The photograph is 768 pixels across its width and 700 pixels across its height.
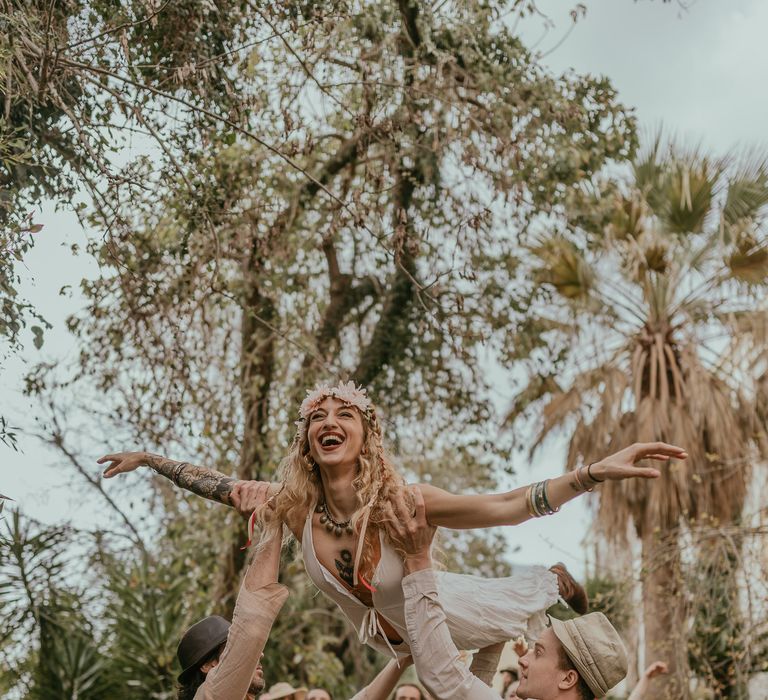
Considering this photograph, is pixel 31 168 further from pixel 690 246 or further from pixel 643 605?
pixel 690 246

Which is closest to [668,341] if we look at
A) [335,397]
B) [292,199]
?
[292,199]

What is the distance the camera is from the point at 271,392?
10.5 m

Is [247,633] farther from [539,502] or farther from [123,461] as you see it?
[123,461]

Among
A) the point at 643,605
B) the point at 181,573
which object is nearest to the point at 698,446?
the point at 643,605

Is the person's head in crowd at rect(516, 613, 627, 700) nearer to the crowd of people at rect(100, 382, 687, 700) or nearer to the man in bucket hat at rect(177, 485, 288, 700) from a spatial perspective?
the crowd of people at rect(100, 382, 687, 700)

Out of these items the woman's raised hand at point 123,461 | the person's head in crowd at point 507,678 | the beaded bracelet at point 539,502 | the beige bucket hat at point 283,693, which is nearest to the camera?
the beaded bracelet at point 539,502

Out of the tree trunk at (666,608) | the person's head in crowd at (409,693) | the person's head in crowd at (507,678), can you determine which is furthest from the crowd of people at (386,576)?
the tree trunk at (666,608)

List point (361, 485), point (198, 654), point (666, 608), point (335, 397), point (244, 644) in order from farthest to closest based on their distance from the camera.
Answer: point (666, 608)
point (335, 397)
point (198, 654)
point (361, 485)
point (244, 644)

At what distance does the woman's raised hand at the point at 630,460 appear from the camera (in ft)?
10.6

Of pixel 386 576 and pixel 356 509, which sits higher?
pixel 356 509

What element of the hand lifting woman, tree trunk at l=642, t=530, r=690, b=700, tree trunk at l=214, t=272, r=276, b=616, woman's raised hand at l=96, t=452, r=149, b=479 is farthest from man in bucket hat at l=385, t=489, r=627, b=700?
tree trunk at l=214, t=272, r=276, b=616

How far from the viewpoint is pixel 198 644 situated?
4.25 metres

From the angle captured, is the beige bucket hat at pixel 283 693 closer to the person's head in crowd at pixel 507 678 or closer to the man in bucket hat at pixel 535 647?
the person's head in crowd at pixel 507 678

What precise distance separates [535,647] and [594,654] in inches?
8.5
